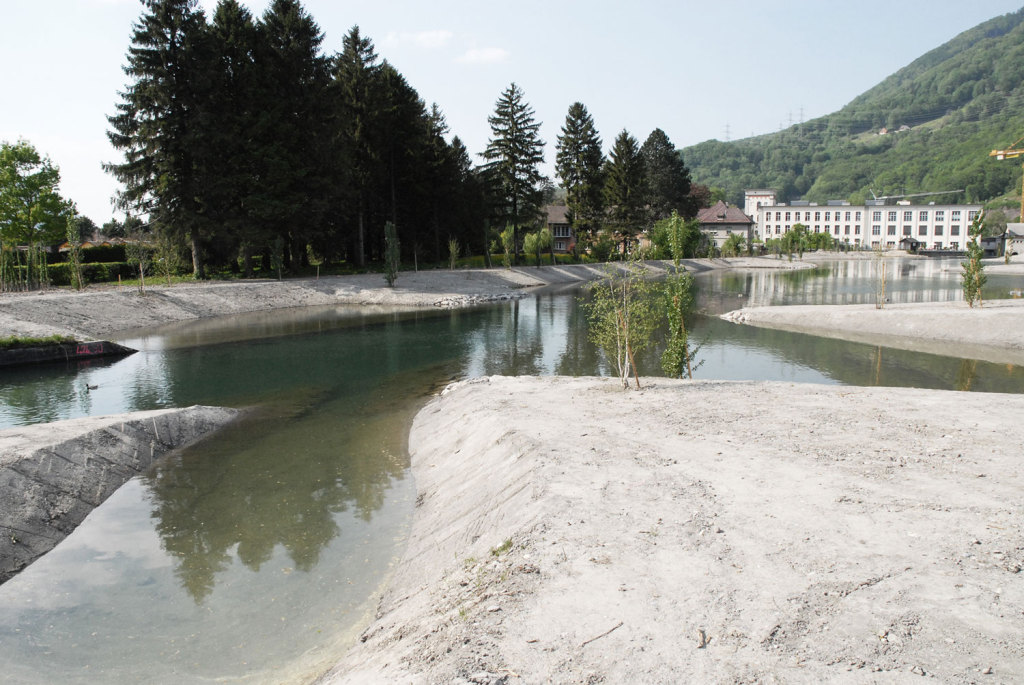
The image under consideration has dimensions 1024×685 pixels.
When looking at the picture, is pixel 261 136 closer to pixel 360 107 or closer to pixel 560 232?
pixel 360 107

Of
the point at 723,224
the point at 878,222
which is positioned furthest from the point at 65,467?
the point at 878,222

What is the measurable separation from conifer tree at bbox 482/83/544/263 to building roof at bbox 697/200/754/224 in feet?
246

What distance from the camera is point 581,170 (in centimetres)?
8694

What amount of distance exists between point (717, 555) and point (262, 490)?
33.0 feet

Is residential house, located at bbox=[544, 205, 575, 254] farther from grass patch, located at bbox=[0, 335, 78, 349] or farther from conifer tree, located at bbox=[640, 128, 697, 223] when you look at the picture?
grass patch, located at bbox=[0, 335, 78, 349]

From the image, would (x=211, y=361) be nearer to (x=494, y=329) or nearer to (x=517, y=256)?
(x=494, y=329)

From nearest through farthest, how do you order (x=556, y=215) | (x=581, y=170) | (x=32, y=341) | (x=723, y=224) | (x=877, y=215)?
(x=32, y=341) < (x=581, y=170) < (x=556, y=215) < (x=723, y=224) < (x=877, y=215)

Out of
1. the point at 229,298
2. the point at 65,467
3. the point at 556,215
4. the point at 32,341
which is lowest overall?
the point at 65,467

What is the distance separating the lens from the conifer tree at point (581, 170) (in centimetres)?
8512

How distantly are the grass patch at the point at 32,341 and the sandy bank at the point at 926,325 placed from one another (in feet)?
115

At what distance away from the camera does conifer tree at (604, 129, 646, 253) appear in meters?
90.0

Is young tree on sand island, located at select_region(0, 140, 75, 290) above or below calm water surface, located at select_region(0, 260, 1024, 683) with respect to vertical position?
above

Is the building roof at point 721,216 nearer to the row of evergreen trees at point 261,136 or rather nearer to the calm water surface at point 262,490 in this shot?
the row of evergreen trees at point 261,136

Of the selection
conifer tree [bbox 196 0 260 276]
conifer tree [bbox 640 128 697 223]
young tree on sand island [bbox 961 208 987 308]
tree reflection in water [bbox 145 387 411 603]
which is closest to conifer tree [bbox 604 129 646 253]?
conifer tree [bbox 640 128 697 223]
